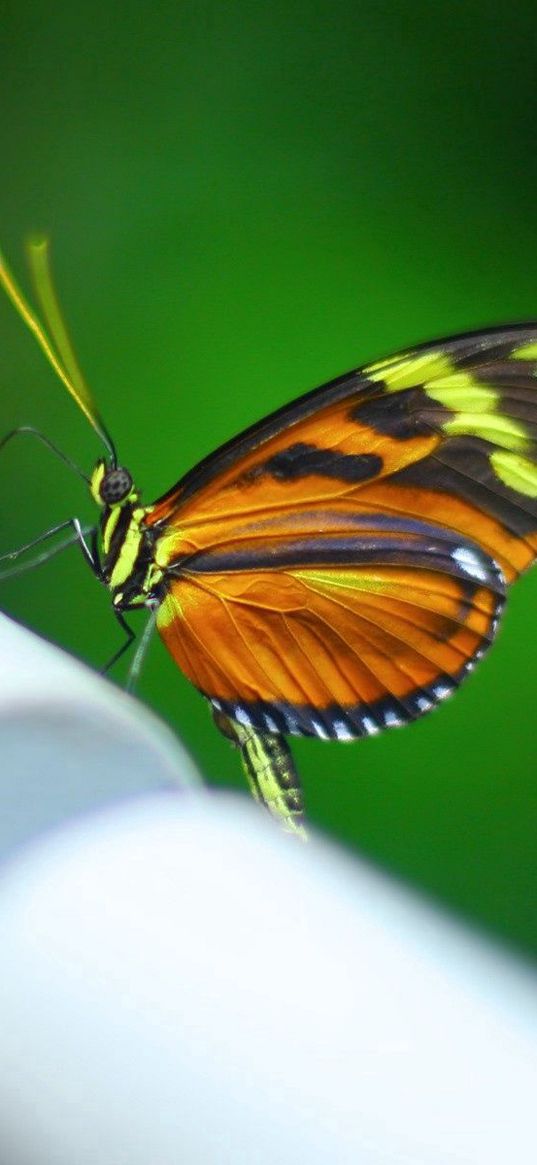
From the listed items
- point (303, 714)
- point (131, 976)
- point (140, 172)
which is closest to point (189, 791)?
point (131, 976)

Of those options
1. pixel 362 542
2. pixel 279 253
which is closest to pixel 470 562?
pixel 362 542

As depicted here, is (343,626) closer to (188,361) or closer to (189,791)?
(188,361)

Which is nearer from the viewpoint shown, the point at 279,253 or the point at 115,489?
the point at 115,489

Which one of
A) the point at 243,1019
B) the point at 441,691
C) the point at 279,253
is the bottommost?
the point at 441,691

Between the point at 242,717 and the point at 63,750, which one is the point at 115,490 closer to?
the point at 242,717

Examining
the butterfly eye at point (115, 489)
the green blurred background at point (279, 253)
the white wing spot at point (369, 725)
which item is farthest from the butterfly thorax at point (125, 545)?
the green blurred background at point (279, 253)

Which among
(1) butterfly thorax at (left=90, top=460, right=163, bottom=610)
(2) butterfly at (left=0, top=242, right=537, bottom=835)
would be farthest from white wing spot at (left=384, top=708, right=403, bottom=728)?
(1) butterfly thorax at (left=90, top=460, right=163, bottom=610)

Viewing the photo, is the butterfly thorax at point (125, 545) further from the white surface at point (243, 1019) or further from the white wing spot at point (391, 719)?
the white surface at point (243, 1019)

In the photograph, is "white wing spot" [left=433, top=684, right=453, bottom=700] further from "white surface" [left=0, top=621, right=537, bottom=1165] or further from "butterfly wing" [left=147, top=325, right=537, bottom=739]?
"white surface" [left=0, top=621, right=537, bottom=1165]
